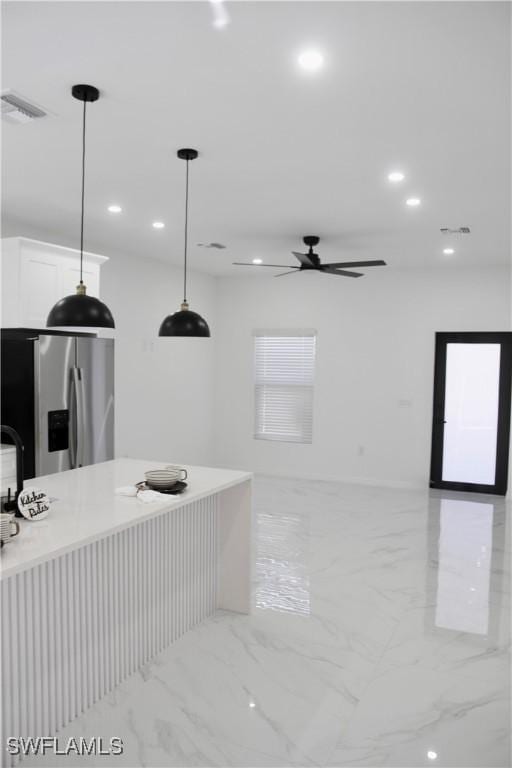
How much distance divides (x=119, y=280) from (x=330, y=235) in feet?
7.90

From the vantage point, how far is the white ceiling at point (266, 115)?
2064 millimetres

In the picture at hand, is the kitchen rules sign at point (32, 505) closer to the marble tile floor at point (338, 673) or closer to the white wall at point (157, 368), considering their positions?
the marble tile floor at point (338, 673)

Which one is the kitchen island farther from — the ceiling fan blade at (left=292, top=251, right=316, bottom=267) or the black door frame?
the black door frame

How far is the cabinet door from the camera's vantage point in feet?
15.0

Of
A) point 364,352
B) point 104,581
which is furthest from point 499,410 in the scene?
point 104,581

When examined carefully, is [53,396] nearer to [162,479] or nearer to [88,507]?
[162,479]

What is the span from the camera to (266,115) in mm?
2811

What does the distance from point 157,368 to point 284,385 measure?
1861mm

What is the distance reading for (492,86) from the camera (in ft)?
8.17

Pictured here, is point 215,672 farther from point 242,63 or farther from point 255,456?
point 255,456

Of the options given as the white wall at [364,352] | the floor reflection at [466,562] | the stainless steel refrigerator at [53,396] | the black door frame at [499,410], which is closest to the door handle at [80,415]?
the stainless steel refrigerator at [53,396]

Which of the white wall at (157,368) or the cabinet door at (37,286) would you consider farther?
the white wall at (157,368)

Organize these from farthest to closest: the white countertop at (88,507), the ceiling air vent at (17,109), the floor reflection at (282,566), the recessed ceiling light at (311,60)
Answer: the floor reflection at (282,566)
the ceiling air vent at (17,109)
the recessed ceiling light at (311,60)
the white countertop at (88,507)

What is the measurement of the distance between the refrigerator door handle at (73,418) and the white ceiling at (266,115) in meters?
1.38
